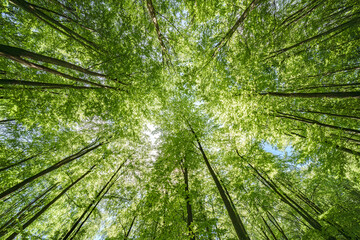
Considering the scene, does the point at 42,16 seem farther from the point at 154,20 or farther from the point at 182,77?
the point at 182,77

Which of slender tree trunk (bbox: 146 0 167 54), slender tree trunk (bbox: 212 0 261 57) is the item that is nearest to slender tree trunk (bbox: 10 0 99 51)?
slender tree trunk (bbox: 146 0 167 54)

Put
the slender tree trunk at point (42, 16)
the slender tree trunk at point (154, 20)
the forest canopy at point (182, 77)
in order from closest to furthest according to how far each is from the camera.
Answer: the slender tree trunk at point (42, 16)
the forest canopy at point (182, 77)
the slender tree trunk at point (154, 20)

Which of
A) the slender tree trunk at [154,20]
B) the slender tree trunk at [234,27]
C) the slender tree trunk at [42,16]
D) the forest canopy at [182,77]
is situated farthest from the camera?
the slender tree trunk at [154,20]

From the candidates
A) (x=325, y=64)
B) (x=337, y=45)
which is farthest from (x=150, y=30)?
(x=325, y=64)

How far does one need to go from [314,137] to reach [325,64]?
8.88 ft

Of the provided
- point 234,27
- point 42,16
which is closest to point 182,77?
point 234,27

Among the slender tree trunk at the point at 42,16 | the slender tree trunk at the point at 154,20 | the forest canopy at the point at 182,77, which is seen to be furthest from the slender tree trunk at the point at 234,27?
the slender tree trunk at the point at 42,16

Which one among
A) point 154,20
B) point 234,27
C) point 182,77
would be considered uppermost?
point 182,77

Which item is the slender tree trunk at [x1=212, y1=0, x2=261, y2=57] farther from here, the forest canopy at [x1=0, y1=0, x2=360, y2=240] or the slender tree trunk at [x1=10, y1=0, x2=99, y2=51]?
the slender tree trunk at [x1=10, y1=0, x2=99, y2=51]

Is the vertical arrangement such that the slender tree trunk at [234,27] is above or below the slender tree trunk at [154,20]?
below

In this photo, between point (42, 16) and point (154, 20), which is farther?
point (154, 20)

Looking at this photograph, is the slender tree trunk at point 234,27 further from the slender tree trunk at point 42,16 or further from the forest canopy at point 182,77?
the slender tree trunk at point 42,16

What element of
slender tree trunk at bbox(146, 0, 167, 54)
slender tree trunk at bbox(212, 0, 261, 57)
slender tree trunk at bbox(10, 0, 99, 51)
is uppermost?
slender tree trunk at bbox(146, 0, 167, 54)

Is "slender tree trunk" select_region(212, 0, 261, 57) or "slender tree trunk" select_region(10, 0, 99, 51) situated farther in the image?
"slender tree trunk" select_region(212, 0, 261, 57)
